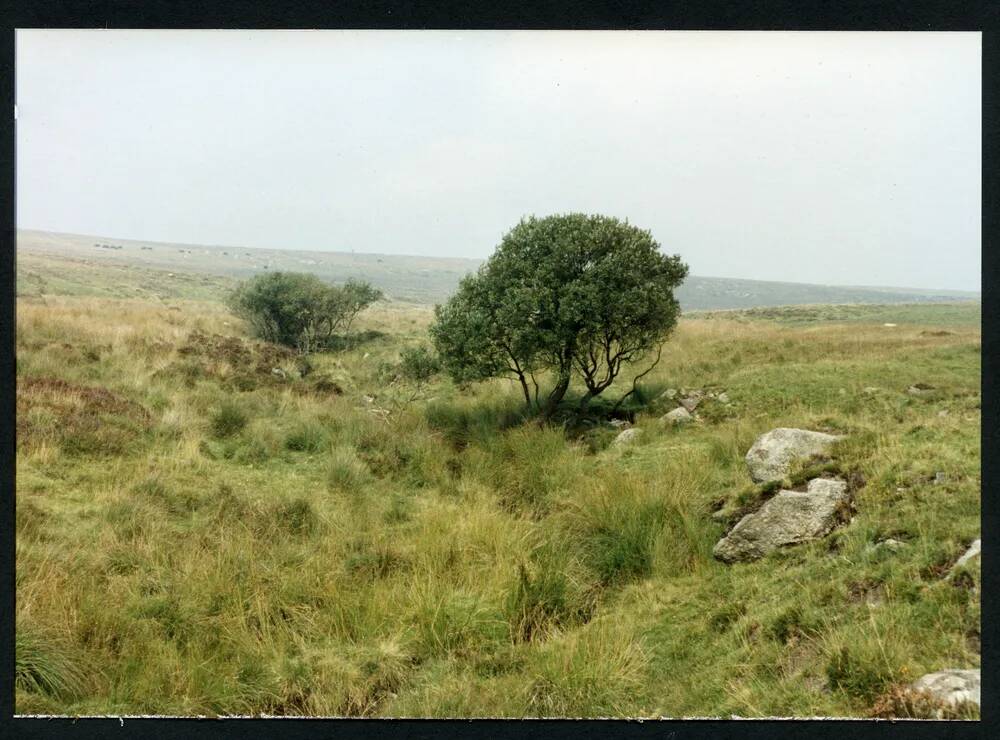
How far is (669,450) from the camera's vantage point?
7.63m

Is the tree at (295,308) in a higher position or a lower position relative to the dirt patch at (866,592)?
higher

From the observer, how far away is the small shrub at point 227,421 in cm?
890

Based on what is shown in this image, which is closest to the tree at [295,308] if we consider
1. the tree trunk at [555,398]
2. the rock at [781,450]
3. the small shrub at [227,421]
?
the small shrub at [227,421]

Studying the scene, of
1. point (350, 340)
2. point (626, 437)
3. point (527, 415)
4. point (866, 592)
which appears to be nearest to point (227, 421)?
point (527, 415)

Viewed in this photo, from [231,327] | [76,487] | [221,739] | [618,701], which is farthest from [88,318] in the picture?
[618,701]

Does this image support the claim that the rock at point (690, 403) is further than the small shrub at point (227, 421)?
Yes

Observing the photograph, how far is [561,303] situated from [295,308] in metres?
10.6

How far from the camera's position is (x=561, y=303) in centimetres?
920

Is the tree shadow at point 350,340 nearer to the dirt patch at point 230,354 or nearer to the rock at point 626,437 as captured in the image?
the dirt patch at point 230,354

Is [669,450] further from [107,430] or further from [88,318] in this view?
[88,318]

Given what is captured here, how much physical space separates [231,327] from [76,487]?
11.9 m

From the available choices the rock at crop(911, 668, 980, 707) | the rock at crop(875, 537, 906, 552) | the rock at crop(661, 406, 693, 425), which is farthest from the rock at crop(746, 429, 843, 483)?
the rock at crop(661, 406, 693, 425)

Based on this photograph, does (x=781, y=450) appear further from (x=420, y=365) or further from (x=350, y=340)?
(x=350, y=340)

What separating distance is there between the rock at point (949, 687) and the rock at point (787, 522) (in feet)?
4.77
